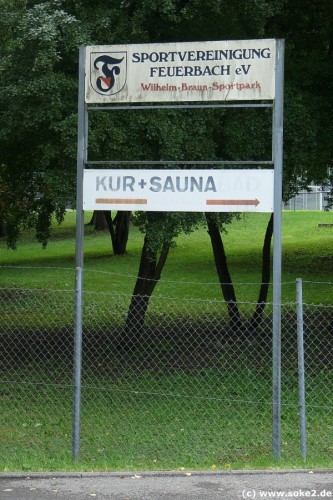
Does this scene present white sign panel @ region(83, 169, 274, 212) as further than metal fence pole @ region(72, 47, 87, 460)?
Yes

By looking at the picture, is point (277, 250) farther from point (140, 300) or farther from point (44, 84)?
point (140, 300)

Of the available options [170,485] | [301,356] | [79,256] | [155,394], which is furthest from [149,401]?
[170,485]

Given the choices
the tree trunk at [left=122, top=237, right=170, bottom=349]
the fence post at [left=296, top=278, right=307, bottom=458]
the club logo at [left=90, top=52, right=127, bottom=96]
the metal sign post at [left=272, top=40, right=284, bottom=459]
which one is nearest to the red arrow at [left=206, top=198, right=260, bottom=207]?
the metal sign post at [left=272, top=40, right=284, bottom=459]

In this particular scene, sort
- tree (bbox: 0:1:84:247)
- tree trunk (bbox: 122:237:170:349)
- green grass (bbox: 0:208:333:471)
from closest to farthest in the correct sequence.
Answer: green grass (bbox: 0:208:333:471), tree (bbox: 0:1:84:247), tree trunk (bbox: 122:237:170:349)

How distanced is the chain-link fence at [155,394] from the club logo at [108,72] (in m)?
1.90

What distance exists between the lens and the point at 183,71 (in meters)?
8.88

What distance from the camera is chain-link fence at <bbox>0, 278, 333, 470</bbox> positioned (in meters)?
9.59

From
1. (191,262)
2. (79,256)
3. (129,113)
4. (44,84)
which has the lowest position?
(191,262)

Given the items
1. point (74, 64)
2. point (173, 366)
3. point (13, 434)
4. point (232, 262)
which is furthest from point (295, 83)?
point (232, 262)

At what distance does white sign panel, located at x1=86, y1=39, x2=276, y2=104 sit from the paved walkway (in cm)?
325

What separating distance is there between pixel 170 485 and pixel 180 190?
254cm

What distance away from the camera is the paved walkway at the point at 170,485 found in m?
7.27

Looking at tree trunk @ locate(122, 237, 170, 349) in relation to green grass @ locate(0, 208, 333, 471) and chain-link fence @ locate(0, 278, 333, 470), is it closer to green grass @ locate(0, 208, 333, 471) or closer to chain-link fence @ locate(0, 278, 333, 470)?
chain-link fence @ locate(0, 278, 333, 470)

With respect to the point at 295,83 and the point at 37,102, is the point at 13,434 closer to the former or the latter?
the point at 37,102
